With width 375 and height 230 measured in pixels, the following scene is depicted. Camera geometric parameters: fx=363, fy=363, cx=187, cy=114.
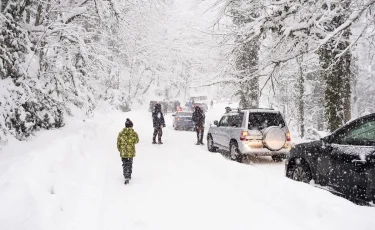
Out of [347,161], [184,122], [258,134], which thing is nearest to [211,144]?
[258,134]

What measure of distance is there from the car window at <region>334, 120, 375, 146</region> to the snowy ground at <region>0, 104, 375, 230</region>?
1051 millimetres

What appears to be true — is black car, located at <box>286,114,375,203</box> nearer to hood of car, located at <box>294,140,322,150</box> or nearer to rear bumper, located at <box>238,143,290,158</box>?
hood of car, located at <box>294,140,322,150</box>

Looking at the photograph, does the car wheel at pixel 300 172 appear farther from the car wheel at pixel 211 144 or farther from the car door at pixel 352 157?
the car wheel at pixel 211 144

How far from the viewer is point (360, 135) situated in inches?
244

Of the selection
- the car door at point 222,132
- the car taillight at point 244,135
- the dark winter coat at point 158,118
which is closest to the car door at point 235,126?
the car taillight at point 244,135

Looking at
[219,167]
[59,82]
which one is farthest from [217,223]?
[59,82]

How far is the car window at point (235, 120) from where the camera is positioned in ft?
41.8

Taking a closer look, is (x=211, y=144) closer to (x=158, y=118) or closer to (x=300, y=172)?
(x=158, y=118)

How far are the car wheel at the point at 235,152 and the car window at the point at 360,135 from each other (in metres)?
5.87

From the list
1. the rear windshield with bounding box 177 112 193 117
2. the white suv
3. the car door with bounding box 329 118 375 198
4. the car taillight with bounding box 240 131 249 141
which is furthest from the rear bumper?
the rear windshield with bounding box 177 112 193 117

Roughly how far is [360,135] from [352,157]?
44 centimetres

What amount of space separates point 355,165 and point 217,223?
2449mm

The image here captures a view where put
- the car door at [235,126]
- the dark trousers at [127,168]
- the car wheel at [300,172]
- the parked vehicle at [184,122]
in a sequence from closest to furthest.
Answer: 1. the car wheel at [300,172]
2. the dark trousers at [127,168]
3. the car door at [235,126]
4. the parked vehicle at [184,122]

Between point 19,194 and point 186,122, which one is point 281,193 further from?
point 186,122
